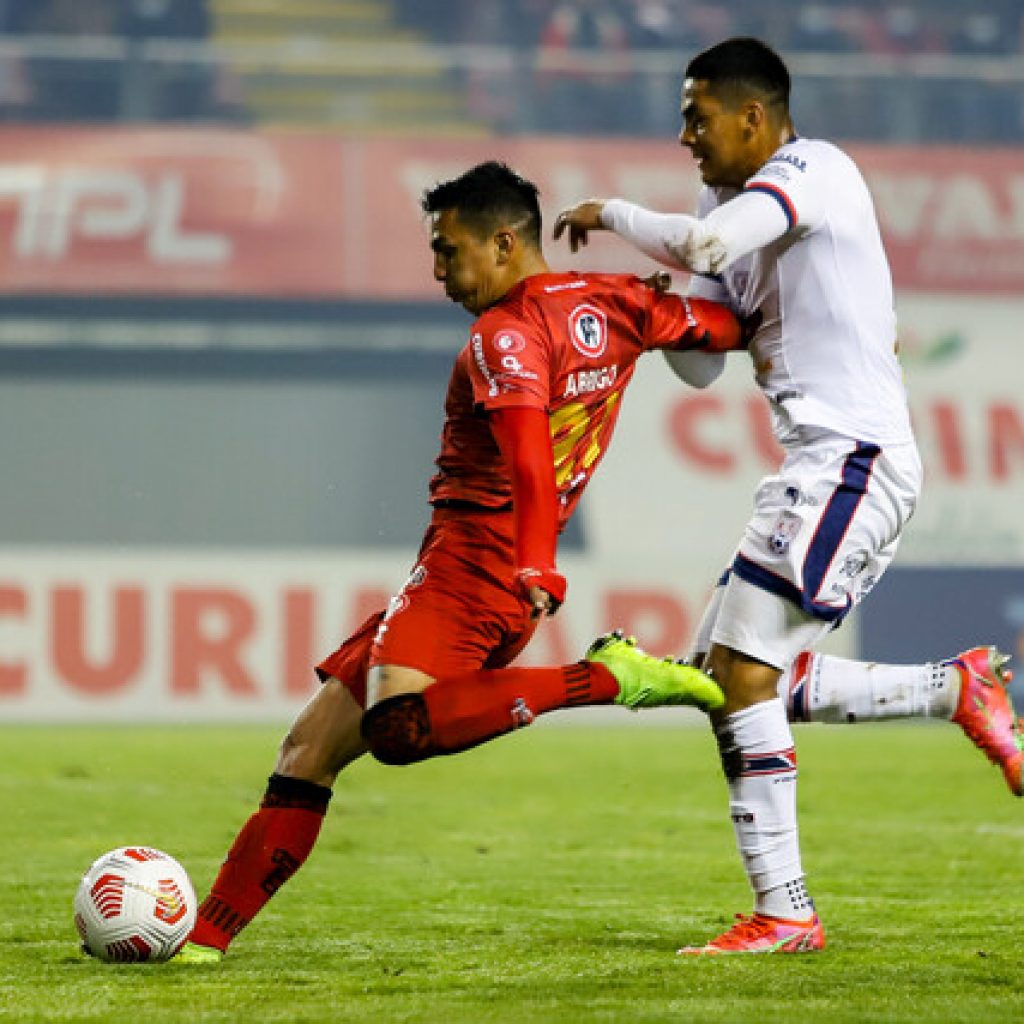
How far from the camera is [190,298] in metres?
18.6

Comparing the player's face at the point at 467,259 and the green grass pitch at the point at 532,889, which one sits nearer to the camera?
the green grass pitch at the point at 532,889

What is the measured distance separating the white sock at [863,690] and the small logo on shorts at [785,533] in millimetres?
404

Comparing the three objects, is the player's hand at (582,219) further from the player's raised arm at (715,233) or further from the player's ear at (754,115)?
the player's ear at (754,115)

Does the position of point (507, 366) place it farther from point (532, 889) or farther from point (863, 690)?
point (532, 889)

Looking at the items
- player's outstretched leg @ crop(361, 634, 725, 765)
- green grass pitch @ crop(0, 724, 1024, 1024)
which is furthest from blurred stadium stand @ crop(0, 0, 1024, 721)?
player's outstretched leg @ crop(361, 634, 725, 765)

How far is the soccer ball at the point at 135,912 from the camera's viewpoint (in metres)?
4.75

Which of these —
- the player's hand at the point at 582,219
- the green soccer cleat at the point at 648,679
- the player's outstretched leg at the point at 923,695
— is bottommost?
the player's outstretched leg at the point at 923,695

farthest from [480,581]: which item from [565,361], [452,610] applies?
[565,361]

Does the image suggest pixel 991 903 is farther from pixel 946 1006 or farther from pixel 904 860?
pixel 946 1006

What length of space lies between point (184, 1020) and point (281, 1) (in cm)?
1806

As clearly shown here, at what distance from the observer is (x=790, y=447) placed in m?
5.07

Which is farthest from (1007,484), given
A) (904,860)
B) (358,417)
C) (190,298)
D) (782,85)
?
(782,85)

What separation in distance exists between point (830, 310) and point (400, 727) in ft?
4.36

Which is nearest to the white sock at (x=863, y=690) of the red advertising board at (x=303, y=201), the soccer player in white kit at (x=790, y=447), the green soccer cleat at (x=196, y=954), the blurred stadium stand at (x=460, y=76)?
the soccer player in white kit at (x=790, y=447)
